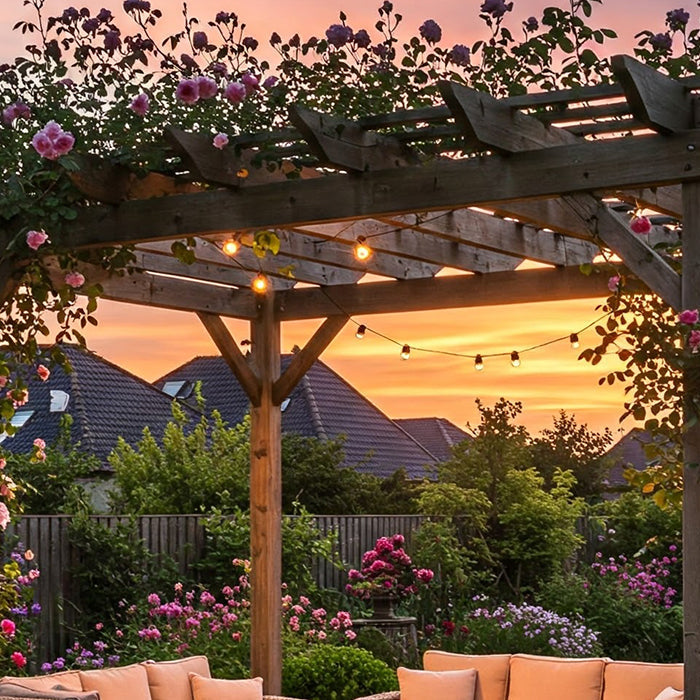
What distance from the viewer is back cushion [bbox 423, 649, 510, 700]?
7.11 metres

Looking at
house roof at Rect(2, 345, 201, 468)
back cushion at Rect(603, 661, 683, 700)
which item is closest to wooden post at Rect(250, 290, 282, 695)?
back cushion at Rect(603, 661, 683, 700)

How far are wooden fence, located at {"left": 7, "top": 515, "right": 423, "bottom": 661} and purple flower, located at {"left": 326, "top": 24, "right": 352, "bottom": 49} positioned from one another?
17.5ft

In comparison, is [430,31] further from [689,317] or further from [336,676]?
[336,676]

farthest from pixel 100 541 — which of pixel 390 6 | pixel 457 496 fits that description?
pixel 390 6

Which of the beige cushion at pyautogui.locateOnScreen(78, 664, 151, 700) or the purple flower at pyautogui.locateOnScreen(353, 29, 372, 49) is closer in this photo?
the purple flower at pyautogui.locateOnScreen(353, 29, 372, 49)

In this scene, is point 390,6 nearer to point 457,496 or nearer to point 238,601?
point 238,601

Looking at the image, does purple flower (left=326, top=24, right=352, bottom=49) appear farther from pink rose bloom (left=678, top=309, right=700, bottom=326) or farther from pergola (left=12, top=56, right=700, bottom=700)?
pink rose bloom (left=678, top=309, right=700, bottom=326)

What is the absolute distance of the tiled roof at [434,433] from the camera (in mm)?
23969

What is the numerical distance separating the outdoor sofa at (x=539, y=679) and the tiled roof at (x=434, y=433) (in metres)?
16.3

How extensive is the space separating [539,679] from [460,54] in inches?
131

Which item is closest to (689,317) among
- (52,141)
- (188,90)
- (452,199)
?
(452,199)

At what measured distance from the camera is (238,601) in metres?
10.4

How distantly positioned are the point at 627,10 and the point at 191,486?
6835 millimetres

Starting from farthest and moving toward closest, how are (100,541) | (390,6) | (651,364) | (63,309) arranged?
(100,541) < (63,309) < (390,6) < (651,364)
